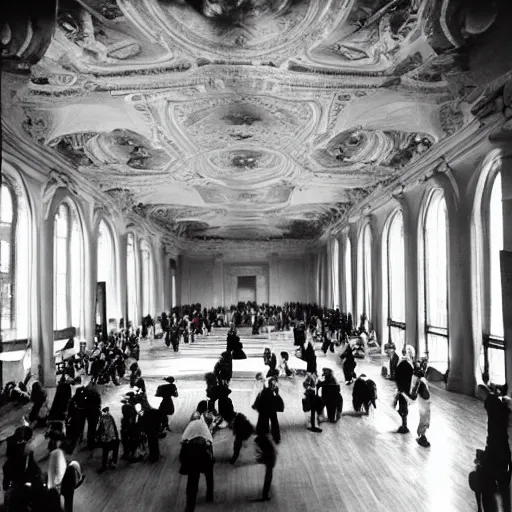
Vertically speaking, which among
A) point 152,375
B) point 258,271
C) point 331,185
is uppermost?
point 331,185

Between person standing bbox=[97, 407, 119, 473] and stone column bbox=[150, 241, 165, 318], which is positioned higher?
stone column bbox=[150, 241, 165, 318]

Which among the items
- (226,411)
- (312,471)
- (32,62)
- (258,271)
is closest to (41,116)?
(32,62)

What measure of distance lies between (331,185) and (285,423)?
11.3m

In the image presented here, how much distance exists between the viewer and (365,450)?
24.3 ft

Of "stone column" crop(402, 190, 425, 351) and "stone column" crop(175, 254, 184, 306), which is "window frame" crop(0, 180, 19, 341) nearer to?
"stone column" crop(402, 190, 425, 351)

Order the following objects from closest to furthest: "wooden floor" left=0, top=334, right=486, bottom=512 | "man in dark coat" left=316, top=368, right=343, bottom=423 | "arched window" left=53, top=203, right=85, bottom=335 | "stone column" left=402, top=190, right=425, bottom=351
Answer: "wooden floor" left=0, top=334, right=486, bottom=512 → "man in dark coat" left=316, top=368, right=343, bottom=423 → "stone column" left=402, top=190, right=425, bottom=351 → "arched window" left=53, top=203, right=85, bottom=335

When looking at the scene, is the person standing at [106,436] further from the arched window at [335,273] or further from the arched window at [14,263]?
the arched window at [335,273]

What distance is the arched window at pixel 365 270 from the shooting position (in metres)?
20.8

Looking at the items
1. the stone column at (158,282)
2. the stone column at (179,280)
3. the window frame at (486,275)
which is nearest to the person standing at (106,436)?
the window frame at (486,275)

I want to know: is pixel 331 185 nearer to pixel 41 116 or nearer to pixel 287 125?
pixel 287 125

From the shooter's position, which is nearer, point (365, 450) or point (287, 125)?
point (365, 450)

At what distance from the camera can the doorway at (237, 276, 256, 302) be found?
39500mm

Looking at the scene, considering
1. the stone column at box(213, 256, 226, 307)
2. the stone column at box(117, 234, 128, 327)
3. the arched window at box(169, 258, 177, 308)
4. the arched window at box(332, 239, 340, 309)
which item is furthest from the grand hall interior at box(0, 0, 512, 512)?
the stone column at box(213, 256, 226, 307)

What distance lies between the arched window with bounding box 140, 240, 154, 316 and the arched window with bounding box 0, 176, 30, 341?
1373cm
